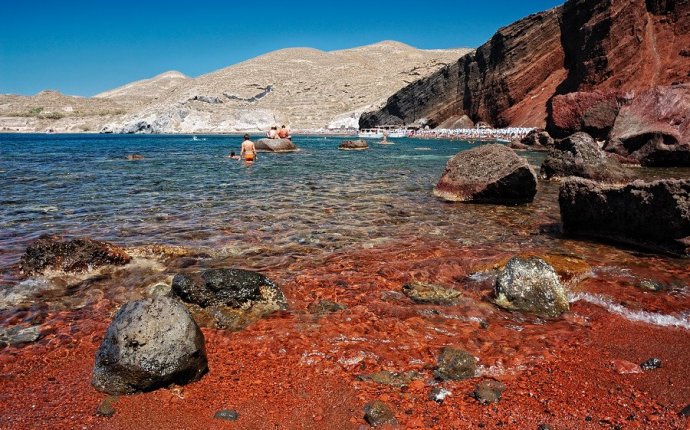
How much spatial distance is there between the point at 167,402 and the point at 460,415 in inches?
81.9

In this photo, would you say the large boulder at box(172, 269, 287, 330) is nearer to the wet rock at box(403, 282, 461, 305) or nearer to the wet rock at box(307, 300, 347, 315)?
the wet rock at box(307, 300, 347, 315)

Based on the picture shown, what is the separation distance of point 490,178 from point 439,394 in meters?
8.57

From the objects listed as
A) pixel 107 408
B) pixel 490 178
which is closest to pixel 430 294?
pixel 107 408

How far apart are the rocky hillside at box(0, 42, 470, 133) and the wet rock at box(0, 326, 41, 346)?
102716 millimetres

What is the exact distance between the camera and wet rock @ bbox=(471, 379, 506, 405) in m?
2.99

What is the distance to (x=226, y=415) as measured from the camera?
9.54ft

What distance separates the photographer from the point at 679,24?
43625 millimetres

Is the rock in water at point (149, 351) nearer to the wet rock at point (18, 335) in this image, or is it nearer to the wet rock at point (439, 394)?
the wet rock at point (18, 335)

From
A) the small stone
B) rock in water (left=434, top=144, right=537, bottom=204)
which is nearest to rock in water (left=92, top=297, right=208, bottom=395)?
the small stone

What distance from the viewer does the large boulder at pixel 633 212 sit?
6.27 m

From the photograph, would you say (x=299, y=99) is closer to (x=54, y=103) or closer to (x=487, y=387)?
(x=54, y=103)

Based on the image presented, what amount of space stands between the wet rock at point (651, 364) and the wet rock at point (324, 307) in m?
2.72

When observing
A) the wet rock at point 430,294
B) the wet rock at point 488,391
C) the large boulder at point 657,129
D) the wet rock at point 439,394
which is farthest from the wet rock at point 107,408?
the large boulder at point 657,129

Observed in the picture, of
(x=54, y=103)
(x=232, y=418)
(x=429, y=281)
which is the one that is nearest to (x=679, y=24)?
(x=429, y=281)
